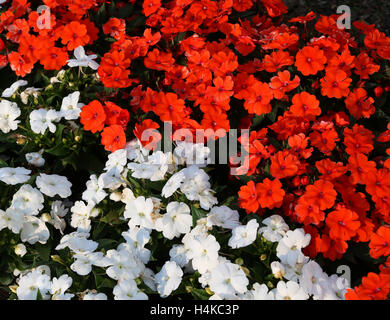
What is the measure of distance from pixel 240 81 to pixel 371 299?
1.35 m

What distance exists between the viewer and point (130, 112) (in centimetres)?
291

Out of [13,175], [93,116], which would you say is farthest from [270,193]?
[13,175]

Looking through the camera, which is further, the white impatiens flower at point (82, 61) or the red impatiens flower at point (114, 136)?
the white impatiens flower at point (82, 61)

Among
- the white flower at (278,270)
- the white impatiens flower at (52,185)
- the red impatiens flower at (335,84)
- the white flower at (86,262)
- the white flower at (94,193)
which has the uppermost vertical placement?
the red impatiens flower at (335,84)

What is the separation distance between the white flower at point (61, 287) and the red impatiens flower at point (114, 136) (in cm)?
78

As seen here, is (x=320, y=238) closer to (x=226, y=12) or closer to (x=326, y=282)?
(x=326, y=282)

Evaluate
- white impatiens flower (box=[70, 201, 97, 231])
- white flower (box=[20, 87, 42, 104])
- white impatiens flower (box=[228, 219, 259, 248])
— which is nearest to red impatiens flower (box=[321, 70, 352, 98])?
white impatiens flower (box=[228, 219, 259, 248])

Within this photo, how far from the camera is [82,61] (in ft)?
9.07

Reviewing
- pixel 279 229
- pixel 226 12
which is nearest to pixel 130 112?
pixel 226 12

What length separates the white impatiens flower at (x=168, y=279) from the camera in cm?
204

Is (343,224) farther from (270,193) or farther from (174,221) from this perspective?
(174,221)

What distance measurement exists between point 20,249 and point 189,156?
90 cm

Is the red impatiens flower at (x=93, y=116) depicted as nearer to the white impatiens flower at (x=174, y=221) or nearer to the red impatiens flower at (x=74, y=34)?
the red impatiens flower at (x=74, y=34)

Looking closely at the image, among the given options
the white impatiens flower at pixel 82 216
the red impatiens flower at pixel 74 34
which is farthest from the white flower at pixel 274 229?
the red impatiens flower at pixel 74 34
